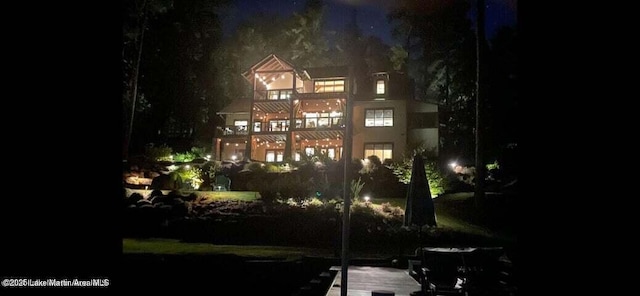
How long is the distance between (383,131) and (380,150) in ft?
4.65

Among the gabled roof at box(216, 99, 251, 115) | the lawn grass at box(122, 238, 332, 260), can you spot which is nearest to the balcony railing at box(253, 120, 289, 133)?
the gabled roof at box(216, 99, 251, 115)

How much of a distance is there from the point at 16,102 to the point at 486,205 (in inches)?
856

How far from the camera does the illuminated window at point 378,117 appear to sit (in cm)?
3050

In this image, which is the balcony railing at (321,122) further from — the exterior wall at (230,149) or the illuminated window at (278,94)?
the exterior wall at (230,149)

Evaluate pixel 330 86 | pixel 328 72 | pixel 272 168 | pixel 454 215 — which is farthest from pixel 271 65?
pixel 454 215

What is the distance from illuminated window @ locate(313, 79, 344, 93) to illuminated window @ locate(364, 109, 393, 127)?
344 cm

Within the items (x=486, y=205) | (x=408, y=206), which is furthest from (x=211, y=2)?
(x=408, y=206)

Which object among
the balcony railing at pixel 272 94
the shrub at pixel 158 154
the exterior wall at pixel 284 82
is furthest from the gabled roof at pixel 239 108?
the shrub at pixel 158 154

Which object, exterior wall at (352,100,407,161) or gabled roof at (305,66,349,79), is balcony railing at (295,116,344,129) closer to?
exterior wall at (352,100,407,161)

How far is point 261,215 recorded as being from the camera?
61.1 ft

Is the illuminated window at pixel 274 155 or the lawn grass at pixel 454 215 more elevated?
the illuminated window at pixel 274 155

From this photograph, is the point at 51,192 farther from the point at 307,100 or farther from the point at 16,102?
the point at 307,100

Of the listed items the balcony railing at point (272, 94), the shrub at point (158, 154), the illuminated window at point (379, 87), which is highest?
the illuminated window at point (379, 87)

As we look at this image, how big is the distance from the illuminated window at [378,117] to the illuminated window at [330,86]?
3.44m
